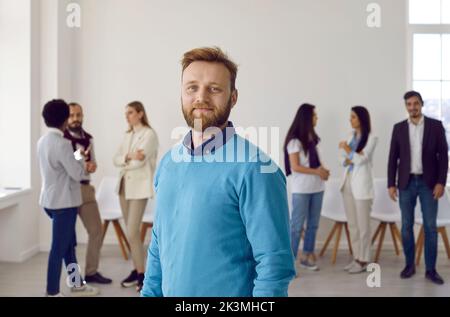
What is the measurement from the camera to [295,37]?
223 inches

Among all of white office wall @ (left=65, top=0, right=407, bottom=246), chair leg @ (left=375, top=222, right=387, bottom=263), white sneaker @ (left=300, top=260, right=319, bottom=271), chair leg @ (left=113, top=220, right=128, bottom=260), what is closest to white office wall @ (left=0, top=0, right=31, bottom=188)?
white office wall @ (left=65, top=0, right=407, bottom=246)

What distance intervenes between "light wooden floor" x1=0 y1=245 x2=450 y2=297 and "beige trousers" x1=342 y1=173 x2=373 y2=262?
193 millimetres

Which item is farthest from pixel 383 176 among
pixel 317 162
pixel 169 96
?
pixel 169 96

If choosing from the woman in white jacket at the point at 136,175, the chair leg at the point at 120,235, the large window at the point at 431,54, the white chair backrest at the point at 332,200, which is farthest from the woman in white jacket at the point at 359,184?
the chair leg at the point at 120,235

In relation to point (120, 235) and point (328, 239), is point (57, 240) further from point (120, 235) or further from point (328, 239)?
point (328, 239)

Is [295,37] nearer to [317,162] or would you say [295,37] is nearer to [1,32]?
[317,162]

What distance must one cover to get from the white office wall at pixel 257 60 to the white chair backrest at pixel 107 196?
0.83ft

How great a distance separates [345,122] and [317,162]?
3.82 feet

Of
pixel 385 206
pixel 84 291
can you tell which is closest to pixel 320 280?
pixel 385 206

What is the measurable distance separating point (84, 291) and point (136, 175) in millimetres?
862

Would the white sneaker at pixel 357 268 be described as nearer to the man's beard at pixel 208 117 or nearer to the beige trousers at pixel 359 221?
the beige trousers at pixel 359 221

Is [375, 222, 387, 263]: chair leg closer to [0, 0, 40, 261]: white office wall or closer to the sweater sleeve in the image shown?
[0, 0, 40, 261]: white office wall

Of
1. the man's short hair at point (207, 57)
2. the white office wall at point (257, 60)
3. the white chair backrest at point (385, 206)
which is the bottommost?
the white chair backrest at point (385, 206)

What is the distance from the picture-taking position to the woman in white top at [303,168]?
461cm
